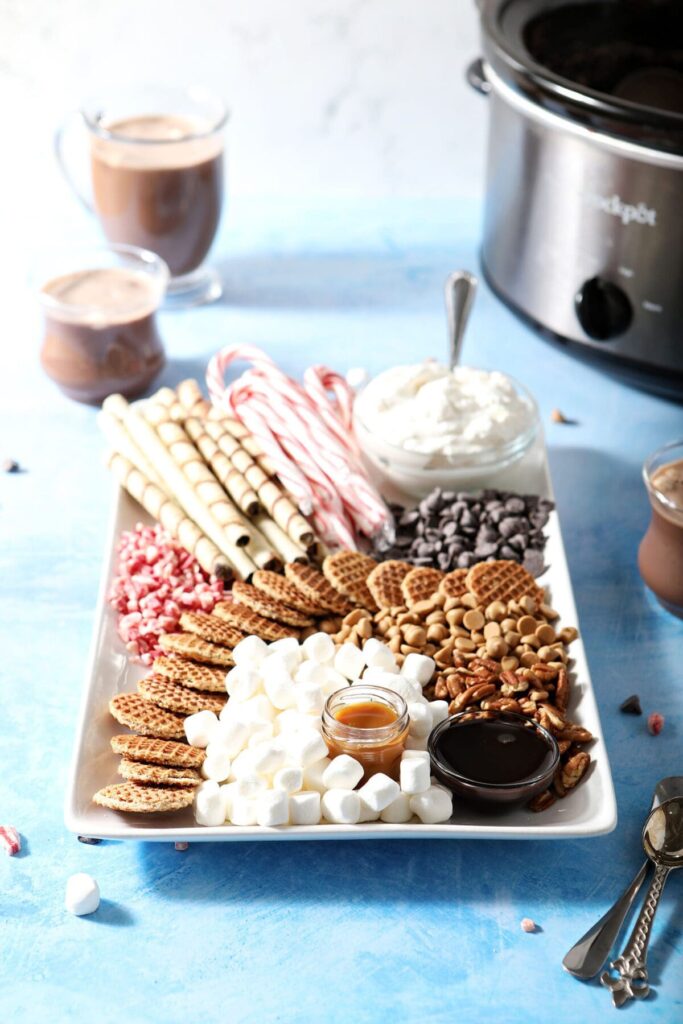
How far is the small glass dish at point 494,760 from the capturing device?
1.36 metres

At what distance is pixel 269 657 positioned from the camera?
1.51 metres

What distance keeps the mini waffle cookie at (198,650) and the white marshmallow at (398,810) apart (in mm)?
315

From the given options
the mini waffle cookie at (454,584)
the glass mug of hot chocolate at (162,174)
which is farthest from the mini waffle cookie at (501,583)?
the glass mug of hot chocolate at (162,174)

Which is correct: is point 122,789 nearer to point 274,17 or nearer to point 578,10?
point 578,10

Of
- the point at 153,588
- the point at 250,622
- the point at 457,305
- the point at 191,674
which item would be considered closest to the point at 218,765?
the point at 191,674

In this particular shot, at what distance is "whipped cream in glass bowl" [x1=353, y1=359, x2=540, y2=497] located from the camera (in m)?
1.89

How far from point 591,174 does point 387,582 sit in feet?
2.60

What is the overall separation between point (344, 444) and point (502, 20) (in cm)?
84

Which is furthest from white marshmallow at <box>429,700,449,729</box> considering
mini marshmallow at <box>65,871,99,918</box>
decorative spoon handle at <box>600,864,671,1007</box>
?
mini marshmallow at <box>65,871,99,918</box>

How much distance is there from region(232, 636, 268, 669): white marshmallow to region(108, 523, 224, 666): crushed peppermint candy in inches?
6.4

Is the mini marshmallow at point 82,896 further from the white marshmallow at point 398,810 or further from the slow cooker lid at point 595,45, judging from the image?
the slow cooker lid at point 595,45

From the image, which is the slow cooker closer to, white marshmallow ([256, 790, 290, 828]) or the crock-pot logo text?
the crock-pot logo text

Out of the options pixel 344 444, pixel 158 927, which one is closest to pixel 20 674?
pixel 158 927

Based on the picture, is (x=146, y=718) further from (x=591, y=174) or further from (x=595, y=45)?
(x=595, y=45)
